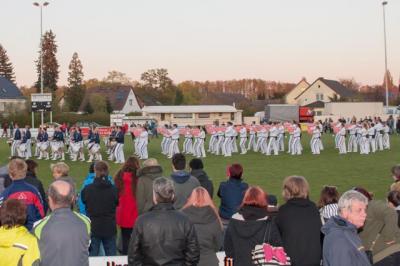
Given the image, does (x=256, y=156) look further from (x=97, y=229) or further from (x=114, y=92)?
(x=114, y=92)

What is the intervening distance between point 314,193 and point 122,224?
31.6 ft

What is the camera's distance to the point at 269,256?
621 cm

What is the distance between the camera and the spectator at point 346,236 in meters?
5.69

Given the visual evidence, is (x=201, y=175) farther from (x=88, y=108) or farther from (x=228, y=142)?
(x=88, y=108)

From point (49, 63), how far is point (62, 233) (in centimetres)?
10195

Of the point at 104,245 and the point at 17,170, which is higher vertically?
the point at 17,170

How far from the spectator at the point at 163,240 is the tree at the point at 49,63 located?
3933 inches

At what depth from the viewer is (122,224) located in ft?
31.6

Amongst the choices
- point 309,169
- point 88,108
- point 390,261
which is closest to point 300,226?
point 390,261

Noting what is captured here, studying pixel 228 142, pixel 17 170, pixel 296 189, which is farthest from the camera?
pixel 228 142

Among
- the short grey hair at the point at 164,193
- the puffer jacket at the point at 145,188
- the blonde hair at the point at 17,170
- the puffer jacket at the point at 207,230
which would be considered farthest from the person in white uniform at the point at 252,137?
the short grey hair at the point at 164,193

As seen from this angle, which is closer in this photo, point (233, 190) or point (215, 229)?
point (215, 229)

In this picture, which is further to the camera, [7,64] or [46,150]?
[7,64]

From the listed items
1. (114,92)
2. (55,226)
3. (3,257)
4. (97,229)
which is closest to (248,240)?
(55,226)
